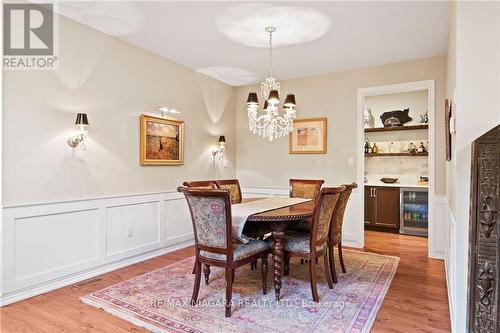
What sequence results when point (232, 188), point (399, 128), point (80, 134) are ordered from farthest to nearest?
point (399, 128)
point (232, 188)
point (80, 134)

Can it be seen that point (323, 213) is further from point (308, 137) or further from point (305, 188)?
point (308, 137)

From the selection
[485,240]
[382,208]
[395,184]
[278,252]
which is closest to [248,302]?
[278,252]

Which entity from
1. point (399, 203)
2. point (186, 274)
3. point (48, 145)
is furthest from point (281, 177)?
point (48, 145)

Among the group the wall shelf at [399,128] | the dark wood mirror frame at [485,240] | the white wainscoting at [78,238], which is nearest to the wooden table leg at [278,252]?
the dark wood mirror frame at [485,240]

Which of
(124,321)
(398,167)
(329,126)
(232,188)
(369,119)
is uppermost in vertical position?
(369,119)

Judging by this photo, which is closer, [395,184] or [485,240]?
[485,240]

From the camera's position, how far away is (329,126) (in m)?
4.75

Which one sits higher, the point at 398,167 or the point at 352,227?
the point at 398,167

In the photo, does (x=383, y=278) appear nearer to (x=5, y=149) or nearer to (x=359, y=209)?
(x=359, y=209)

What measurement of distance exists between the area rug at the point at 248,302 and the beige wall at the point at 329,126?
1762mm

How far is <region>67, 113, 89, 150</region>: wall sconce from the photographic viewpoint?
9.91 ft

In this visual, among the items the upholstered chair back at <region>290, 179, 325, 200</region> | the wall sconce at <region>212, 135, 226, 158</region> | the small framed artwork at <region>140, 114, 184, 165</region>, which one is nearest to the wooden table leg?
the upholstered chair back at <region>290, 179, 325, 200</region>

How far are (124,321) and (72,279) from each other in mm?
1144

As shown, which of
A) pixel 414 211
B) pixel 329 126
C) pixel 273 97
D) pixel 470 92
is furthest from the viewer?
pixel 414 211
